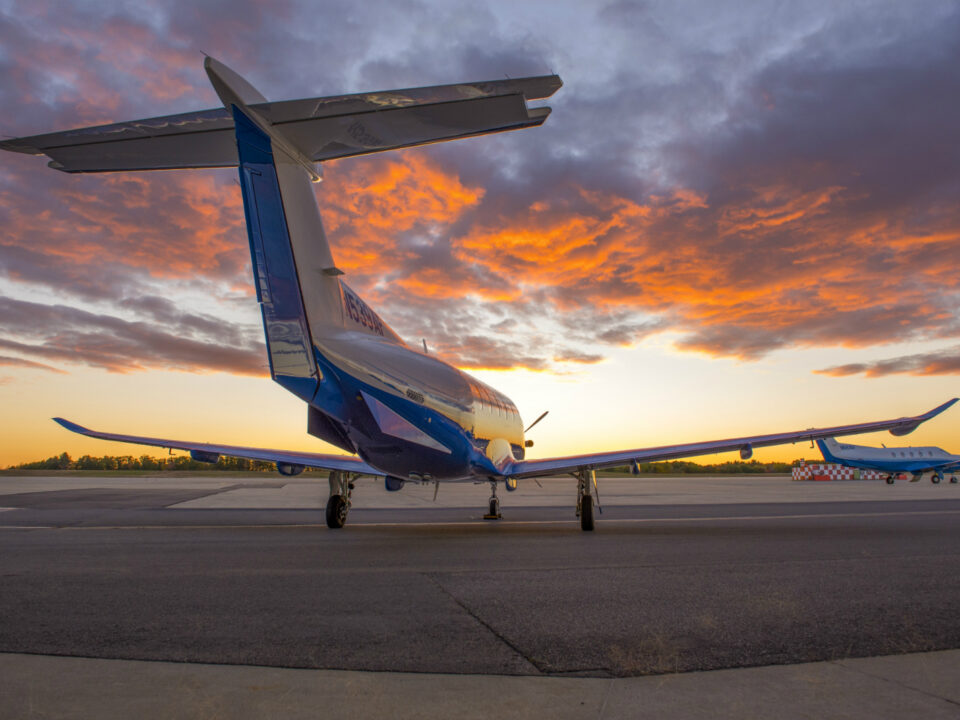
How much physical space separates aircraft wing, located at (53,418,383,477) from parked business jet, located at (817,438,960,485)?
126 ft

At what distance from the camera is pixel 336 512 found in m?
13.4

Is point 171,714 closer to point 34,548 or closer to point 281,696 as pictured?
point 281,696

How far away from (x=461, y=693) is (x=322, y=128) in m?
8.02

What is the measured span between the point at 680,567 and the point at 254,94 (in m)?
8.26

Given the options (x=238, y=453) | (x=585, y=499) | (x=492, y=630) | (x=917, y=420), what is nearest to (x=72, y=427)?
(x=238, y=453)

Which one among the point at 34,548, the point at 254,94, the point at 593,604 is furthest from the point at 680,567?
the point at 34,548

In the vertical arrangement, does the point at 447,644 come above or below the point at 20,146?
below

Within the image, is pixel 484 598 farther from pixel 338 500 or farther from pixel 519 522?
pixel 519 522

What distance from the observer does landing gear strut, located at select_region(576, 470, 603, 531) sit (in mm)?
12703

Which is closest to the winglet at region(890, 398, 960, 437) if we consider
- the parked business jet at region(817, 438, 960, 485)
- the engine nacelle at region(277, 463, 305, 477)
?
the engine nacelle at region(277, 463, 305, 477)

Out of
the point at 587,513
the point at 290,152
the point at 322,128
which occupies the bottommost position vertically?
the point at 587,513

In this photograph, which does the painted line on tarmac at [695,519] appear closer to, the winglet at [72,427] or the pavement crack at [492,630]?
the winglet at [72,427]

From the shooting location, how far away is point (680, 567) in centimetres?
718

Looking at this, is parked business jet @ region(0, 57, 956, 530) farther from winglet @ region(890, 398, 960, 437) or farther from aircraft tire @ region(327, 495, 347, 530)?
aircraft tire @ region(327, 495, 347, 530)
